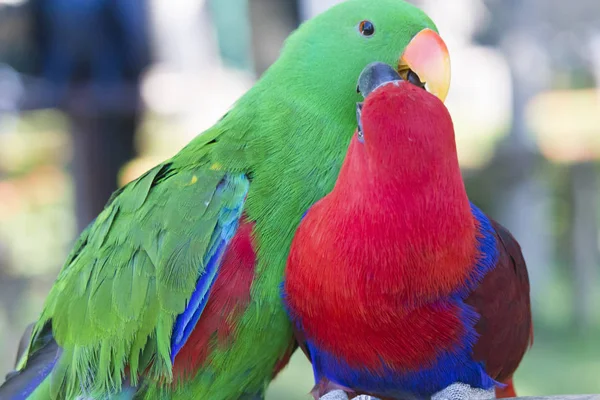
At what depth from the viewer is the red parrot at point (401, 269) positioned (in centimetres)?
99

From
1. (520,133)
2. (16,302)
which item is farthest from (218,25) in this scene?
(16,302)

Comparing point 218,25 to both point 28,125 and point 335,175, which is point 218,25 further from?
point 28,125

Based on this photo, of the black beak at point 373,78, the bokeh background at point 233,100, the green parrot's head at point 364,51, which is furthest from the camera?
the bokeh background at point 233,100

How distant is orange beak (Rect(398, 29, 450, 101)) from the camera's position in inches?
46.2

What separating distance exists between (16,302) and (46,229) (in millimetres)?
892

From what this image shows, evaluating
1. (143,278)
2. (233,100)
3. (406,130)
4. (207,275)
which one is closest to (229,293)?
(207,275)

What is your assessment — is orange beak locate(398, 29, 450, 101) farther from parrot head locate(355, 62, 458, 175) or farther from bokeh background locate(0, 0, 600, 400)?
bokeh background locate(0, 0, 600, 400)

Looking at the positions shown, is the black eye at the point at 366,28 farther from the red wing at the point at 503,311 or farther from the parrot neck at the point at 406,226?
the red wing at the point at 503,311

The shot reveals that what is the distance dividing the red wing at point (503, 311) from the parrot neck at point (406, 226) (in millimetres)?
77

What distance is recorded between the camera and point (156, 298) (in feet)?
3.88

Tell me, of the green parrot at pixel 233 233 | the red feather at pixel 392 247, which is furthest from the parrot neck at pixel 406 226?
the green parrot at pixel 233 233

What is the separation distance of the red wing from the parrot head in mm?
224

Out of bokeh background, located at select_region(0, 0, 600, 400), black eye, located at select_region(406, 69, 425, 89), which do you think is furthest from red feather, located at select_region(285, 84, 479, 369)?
bokeh background, located at select_region(0, 0, 600, 400)

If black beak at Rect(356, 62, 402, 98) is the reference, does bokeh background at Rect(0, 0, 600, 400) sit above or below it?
below
